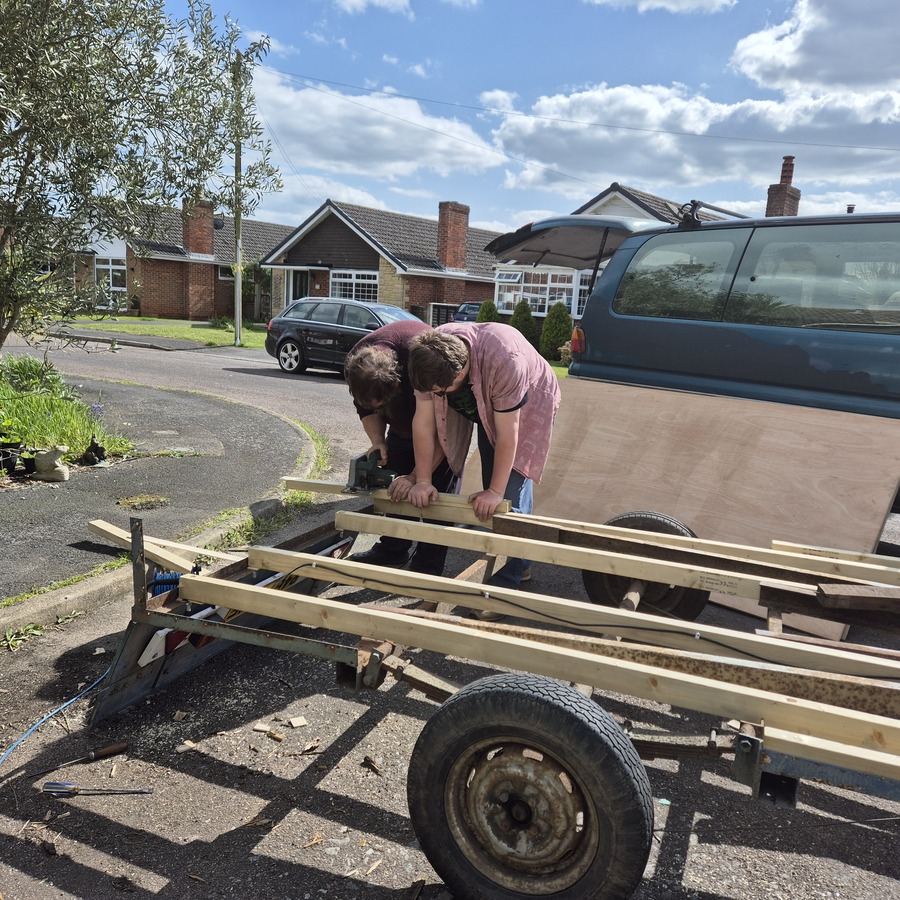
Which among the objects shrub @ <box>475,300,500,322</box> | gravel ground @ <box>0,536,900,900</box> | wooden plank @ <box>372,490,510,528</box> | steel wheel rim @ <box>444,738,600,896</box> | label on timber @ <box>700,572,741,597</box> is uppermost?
shrub @ <box>475,300,500,322</box>

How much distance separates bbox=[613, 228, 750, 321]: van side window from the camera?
17.1 ft

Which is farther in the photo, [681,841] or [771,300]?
[771,300]

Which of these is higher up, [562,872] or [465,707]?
[465,707]

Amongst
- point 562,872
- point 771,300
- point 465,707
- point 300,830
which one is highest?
point 771,300

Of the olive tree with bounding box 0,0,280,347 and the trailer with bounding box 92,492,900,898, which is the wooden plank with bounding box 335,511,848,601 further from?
the olive tree with bounding box 0,0,280,347

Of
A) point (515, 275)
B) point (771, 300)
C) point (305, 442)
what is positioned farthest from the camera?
point (515, 275)

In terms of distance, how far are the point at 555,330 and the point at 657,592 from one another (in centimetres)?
2030

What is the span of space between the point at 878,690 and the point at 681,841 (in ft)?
2.89

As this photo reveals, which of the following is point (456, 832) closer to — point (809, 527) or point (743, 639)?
point (743, 639)

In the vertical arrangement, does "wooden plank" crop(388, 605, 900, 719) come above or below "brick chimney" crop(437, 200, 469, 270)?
below

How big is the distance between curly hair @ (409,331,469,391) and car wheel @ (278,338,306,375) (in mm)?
13209

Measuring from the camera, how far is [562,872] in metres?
2.09

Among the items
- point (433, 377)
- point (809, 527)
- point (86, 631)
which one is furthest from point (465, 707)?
point (809, 527)

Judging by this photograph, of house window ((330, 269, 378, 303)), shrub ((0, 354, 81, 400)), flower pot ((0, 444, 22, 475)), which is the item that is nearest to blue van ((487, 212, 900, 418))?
flower pot ((0, 444, 22, 475))
